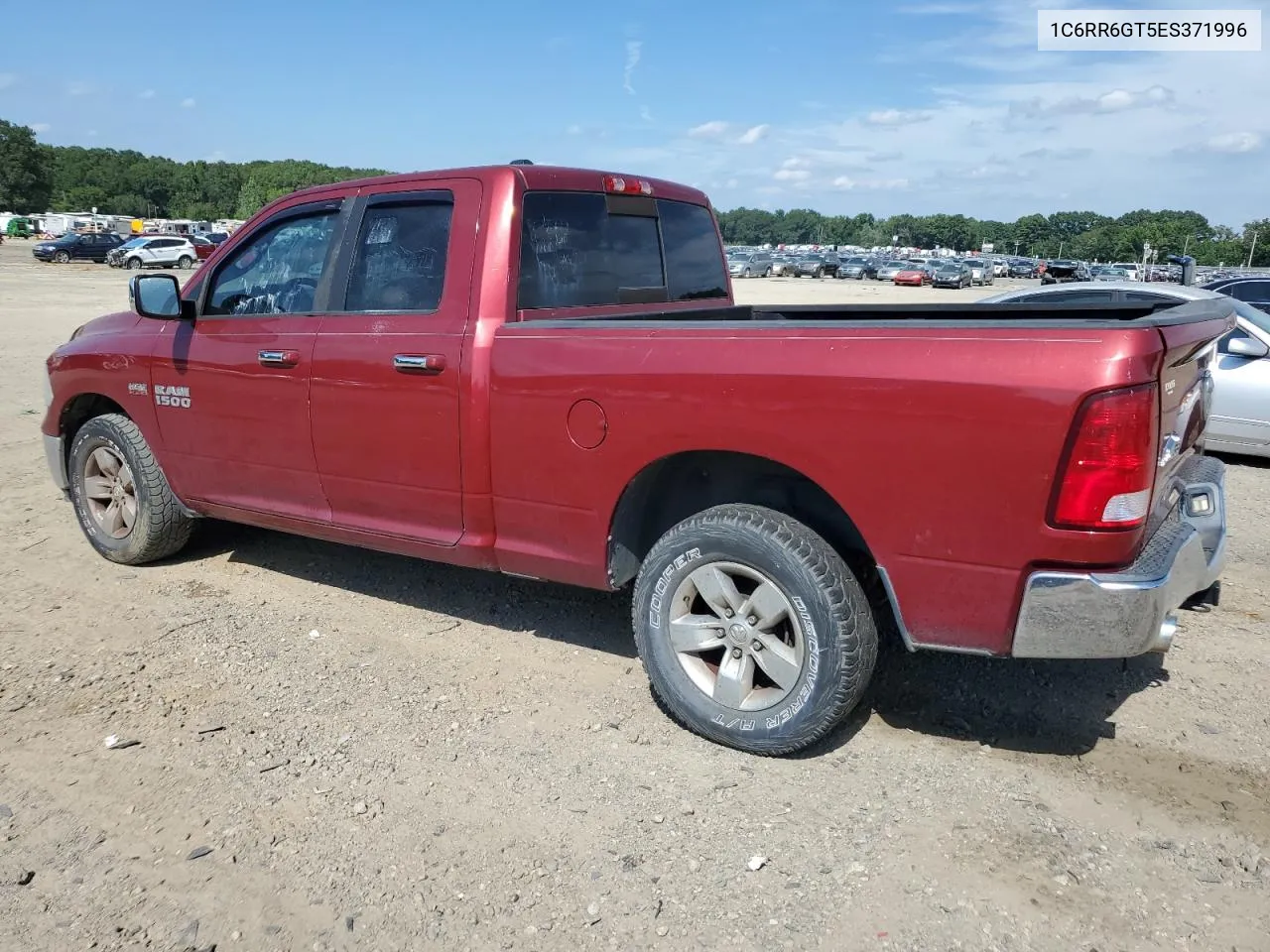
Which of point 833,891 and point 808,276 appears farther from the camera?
point 808,276

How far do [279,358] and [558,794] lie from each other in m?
2.37

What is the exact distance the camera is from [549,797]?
3.23 metres

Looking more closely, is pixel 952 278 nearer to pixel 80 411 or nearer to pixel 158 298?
pixel 80 411

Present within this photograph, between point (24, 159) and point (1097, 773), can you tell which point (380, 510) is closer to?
point (1097, 773)

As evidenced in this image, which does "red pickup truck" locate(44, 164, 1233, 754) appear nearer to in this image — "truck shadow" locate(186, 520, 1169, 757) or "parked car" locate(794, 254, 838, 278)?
"truck shadow" locate(186, 520, 1169, 757)

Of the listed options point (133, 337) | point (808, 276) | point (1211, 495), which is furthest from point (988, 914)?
point (808, 276)

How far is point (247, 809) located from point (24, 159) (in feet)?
475

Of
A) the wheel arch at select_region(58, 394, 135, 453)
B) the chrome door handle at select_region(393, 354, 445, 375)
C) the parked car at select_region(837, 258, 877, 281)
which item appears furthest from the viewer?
the parked car at select_region(837, 258, 877, 281)

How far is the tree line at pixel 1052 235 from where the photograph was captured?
101188mm

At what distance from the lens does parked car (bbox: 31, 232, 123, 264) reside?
1903 inches

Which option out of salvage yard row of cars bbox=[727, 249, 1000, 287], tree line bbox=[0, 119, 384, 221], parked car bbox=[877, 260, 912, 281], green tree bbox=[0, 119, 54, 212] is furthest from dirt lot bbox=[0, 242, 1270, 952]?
green tree bbox=[0, 119, 54, 212]

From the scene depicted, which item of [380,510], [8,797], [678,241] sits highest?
[678,241]

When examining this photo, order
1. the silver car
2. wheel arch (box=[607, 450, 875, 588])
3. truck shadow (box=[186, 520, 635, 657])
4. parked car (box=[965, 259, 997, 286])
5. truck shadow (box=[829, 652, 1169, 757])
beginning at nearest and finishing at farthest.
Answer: wheel arch (box=[607, 450, 875, 588]), truck shadow (box=[829, 652, 1169, 757]), truck shadow (box=[186, 520, 635, 657]), the silver car, parked car (box=[965, 259, 997, 286])

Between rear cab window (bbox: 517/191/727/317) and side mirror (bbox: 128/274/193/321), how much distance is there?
1.97 m
